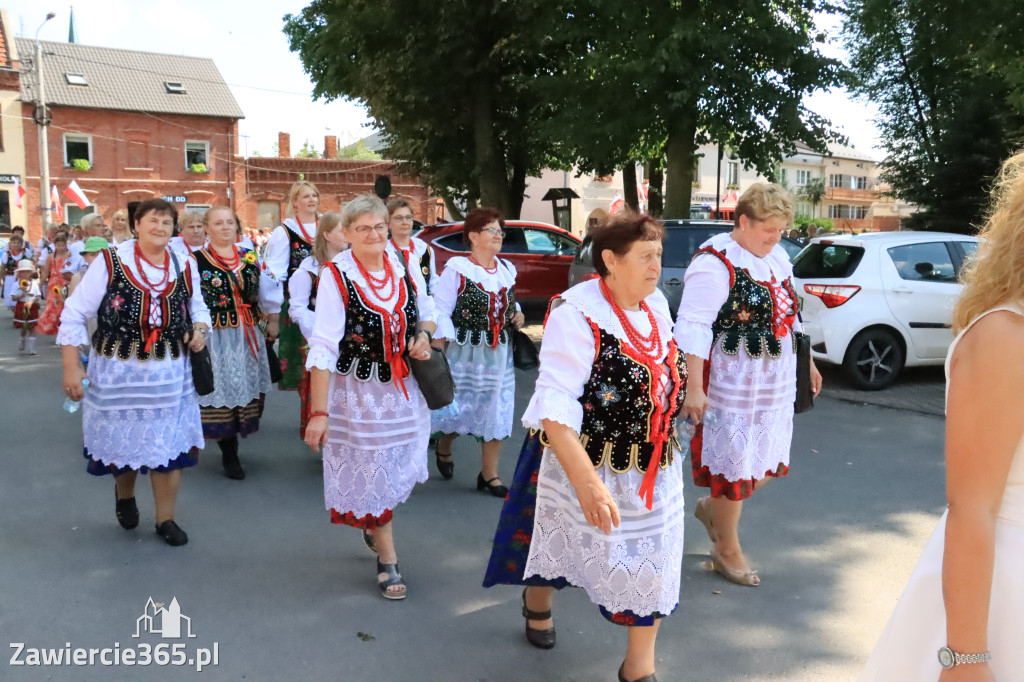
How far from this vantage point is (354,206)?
14.2 ft

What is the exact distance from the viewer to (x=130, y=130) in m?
41.8

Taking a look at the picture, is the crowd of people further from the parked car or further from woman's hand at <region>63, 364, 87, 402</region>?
the parked car

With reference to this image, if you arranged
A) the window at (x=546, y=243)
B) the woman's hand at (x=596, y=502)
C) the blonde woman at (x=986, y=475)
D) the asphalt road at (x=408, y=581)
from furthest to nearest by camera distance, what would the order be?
the window at (x=546, y=243) → the asphalt road at (x=408, y=581) → the woman's hand at (x=596, y=502) → the blonde woman at (x=986, y=475)

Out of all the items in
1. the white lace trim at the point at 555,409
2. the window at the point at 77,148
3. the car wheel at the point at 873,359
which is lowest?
the car wheel at the point at 873,359

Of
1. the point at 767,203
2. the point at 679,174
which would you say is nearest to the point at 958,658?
the point at 767,203

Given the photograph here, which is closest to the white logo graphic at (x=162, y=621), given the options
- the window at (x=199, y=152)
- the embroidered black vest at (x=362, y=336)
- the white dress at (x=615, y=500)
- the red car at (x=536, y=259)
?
the embroidered black vest at (x=362, y=336)

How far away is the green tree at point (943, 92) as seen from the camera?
1222cm

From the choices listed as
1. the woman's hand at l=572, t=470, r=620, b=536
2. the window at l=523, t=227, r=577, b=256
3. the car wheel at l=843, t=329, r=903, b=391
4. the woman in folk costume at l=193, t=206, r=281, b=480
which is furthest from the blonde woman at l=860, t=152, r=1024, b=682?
the window at l=523, t=227, r=577, b=256

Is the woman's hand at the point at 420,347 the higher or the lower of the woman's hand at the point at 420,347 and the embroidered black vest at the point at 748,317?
the lower

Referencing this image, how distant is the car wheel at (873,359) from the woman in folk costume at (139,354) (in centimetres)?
712

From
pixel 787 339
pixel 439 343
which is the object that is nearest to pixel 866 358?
pixel 787 339

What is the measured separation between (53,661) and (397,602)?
1.53 metres

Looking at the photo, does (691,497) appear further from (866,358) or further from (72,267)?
(72,267)

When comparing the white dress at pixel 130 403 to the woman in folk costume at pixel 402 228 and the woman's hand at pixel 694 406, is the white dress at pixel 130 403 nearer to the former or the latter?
the woman in folk costume at pixel 402 228
